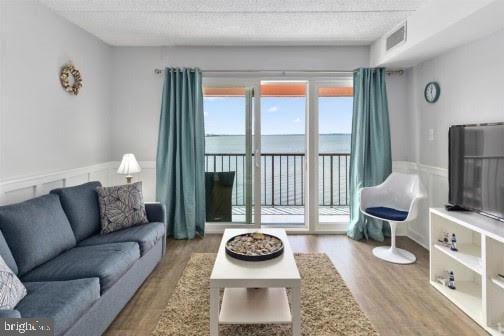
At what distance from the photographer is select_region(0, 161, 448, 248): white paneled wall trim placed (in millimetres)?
2410

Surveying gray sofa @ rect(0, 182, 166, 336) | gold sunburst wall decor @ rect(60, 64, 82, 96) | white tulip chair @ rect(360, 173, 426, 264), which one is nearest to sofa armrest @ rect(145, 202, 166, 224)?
gray sofa @ rect(0, 182, 166, 336)

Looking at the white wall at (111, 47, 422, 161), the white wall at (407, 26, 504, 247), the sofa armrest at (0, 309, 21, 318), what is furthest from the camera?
the white wall at (111, 47, 422, 161)

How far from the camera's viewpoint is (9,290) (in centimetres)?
148

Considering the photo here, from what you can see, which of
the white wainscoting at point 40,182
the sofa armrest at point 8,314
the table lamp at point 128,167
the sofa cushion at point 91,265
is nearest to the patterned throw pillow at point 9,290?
the sofa armrest at point 8,314

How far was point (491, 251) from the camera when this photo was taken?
201cm

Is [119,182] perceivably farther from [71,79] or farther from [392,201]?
[392,201]

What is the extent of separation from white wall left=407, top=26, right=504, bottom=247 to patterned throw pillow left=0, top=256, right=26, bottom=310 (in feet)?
12.0

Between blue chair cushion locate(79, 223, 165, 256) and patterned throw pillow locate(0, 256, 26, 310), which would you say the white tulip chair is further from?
patterned throw pillow locate(0, 256, 26, 310)

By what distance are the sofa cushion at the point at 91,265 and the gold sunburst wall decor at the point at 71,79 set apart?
176 cm

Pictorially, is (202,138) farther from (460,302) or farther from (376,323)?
(460,302)

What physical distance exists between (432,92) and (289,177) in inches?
102

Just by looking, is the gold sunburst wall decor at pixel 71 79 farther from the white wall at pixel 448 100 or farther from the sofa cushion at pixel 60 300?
the white wall at pixel 448 100

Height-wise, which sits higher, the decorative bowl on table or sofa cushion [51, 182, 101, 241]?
sofa cushion [51, 182, 101, 241]

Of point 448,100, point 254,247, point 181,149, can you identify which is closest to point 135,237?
point 254,247
